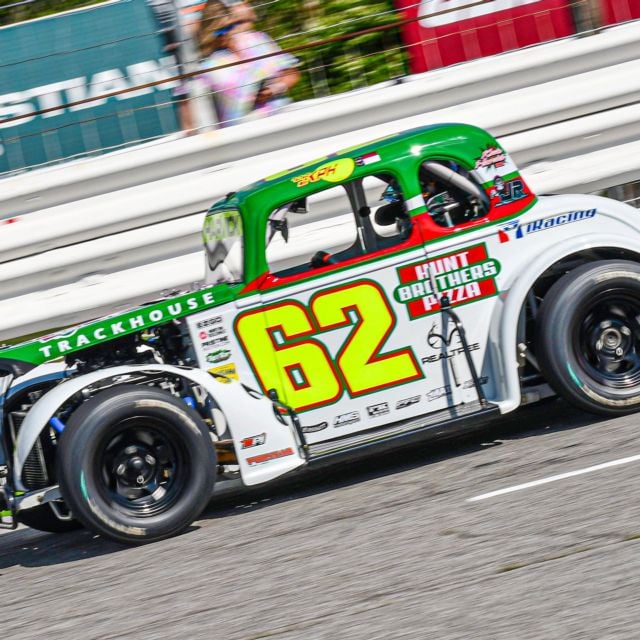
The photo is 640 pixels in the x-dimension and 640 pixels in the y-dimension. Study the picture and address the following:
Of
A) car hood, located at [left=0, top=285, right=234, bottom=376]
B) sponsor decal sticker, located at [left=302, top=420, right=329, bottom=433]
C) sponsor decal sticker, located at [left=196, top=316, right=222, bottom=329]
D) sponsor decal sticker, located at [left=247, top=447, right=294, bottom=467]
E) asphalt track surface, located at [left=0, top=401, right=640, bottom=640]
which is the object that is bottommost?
asphalt track surface, located at [left=0, top=401, right=640, bottom=640]

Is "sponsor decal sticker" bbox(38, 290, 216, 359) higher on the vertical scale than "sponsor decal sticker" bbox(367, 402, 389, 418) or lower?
higher

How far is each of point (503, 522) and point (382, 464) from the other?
1.71 m

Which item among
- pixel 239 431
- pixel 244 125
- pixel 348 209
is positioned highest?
pixel 244 125

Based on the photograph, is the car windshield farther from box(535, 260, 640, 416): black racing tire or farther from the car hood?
box(535, 260, 640, 416): black racing tire

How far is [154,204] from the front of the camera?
8.48 meters

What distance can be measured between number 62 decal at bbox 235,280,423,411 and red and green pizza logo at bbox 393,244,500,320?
157 mm

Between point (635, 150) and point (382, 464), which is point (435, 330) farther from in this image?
point (635, 150)

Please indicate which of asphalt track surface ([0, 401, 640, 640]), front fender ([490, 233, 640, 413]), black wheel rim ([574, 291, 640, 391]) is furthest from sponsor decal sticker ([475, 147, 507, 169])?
asphalt track surface ([0, 401, 640, 640])

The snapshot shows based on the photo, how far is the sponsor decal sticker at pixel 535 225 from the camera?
21.2 feet

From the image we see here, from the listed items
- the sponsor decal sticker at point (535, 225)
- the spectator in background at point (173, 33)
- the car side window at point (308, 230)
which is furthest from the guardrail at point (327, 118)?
the sponsor decal sticker at point (535, 225)

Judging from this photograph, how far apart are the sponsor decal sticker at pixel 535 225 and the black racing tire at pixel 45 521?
3058 mm

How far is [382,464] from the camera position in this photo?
6.83 metres

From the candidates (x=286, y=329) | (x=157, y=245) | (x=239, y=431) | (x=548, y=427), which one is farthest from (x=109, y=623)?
(x=157, y=245)

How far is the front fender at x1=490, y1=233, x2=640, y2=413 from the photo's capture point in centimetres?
636
